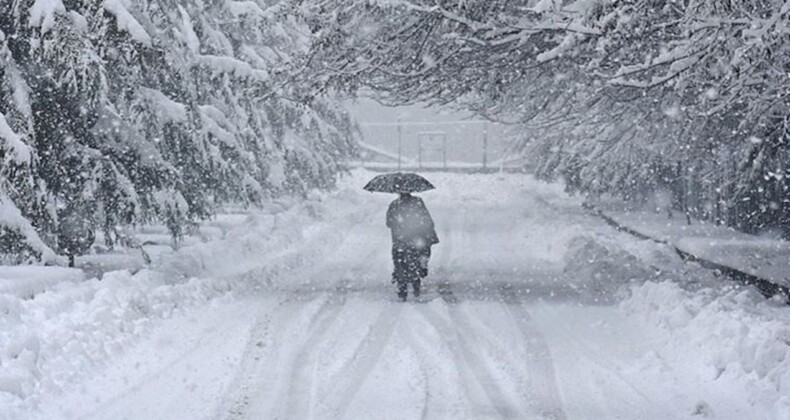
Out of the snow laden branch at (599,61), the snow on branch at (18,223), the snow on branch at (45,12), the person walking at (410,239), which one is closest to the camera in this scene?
the snow laden branch at (599,61)

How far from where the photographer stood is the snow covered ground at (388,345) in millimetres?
7352

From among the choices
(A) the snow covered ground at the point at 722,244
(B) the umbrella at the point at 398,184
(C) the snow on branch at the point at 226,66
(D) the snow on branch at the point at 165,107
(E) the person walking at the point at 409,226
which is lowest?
(A) the snow covered ground at the point at 722,244

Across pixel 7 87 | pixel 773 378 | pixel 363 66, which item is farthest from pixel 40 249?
pixel 773 378

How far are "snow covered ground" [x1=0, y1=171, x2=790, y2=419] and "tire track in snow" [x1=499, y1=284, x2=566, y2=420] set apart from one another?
2cm

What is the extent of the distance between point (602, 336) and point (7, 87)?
783cm

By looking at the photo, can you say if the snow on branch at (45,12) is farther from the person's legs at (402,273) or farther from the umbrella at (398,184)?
the person's legs at (402,273)

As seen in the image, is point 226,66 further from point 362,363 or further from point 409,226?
point 362,363

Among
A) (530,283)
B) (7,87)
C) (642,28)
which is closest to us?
(642,28)

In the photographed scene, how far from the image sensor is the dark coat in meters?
13.3

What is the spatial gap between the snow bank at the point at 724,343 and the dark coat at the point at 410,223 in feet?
10.7

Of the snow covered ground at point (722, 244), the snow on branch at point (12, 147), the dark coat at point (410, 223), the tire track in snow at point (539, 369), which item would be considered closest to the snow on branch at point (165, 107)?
the snow on branch at point (12, 147)

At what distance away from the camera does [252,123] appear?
18.6 meters

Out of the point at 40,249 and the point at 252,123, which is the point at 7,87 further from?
the point at 252,123

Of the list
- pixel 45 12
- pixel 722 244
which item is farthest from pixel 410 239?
pixel 722 244
